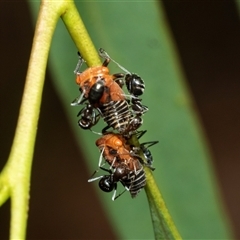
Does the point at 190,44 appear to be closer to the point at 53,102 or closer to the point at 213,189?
the point at 53,102

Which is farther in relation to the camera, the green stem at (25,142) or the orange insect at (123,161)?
the orange insect at (123,161)

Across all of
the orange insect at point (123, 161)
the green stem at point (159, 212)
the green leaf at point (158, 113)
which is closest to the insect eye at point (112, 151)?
the orange insect at point (123, 161)

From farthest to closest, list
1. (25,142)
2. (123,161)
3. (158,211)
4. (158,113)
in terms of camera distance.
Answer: (158,113), (123,161), (158,211), (25,142)

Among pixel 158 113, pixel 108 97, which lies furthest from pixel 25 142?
pixel 158 113

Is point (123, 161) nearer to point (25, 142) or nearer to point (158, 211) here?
point (158, 211)

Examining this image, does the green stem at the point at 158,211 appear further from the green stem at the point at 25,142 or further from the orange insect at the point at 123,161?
the green stem at the point at 25,142

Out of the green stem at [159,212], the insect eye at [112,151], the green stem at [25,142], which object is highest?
the insect eye at [112,151]

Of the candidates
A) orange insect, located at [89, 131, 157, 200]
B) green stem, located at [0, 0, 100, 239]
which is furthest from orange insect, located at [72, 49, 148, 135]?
green stem, located at [0, 0, 100, 239]

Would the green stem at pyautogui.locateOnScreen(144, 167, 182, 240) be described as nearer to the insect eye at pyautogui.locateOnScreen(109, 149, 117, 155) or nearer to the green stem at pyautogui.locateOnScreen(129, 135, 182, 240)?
the green stem at pyautogui.locateOnScreen(129, 135, 182, 240)

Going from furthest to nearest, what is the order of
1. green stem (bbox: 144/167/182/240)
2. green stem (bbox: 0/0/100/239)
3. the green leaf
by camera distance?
the green leaf
green stem (bbox: 144/167/182/240)
green stem (bbox: 0/0/100/239)
